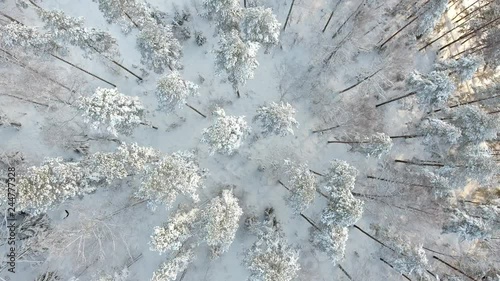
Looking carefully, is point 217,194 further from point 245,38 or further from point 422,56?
point 422,56

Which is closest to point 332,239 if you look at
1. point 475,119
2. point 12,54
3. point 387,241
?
point 387,241

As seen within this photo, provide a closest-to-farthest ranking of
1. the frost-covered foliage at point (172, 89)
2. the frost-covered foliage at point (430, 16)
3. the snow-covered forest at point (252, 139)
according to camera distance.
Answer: the frost-covered foliage at point (172, 89) < the snow-covered forest at point (252, 139) < the frost-covered foliage at point (430, 16)

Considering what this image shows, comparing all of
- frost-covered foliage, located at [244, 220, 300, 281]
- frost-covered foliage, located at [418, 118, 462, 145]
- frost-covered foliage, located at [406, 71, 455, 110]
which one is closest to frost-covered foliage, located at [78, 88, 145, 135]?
frost-covered foliage, located at [244, 220, 300, 281]

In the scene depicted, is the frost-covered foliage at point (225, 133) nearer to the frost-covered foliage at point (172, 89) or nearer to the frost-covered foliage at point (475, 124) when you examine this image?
the frost-covered foliage at point (172, 89)

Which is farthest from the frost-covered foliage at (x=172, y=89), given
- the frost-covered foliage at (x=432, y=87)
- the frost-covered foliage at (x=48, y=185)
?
the frost-covered foliage at (x=432, y=87)

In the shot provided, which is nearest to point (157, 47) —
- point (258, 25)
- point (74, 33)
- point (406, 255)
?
point (74, 33)

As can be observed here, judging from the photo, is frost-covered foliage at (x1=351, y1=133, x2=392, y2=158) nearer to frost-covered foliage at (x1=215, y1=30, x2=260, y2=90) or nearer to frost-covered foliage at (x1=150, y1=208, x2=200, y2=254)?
frost-covered foliage at (x1=215, y1=30, x2=260, y2=90)

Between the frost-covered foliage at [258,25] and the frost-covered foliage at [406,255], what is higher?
the frost-covered foliage at [258,25]
